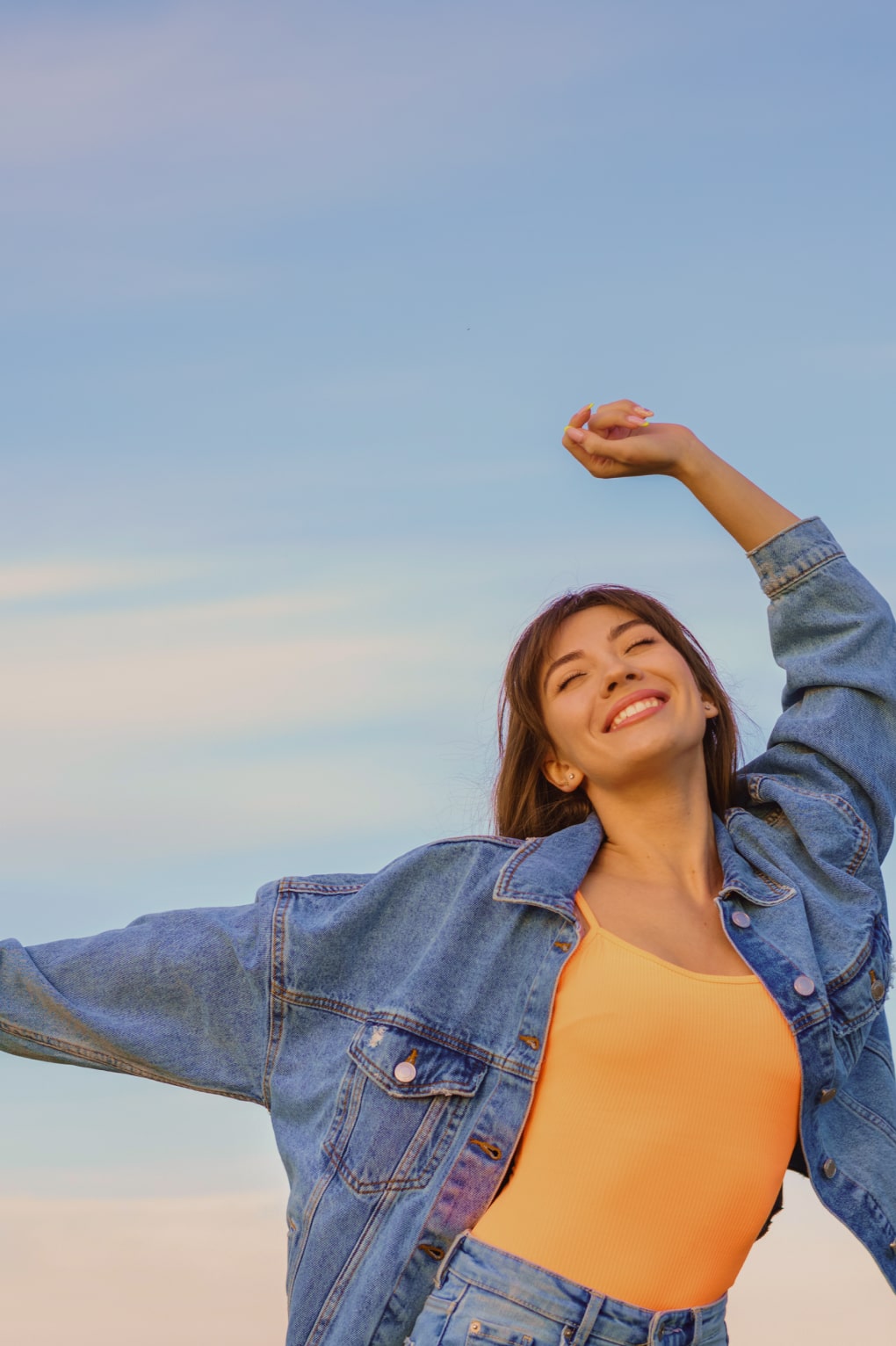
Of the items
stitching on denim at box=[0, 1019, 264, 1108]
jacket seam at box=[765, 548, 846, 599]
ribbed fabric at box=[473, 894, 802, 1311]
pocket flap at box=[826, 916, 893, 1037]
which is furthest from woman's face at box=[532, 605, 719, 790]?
stitching on denim at box=[0, 1019, 264, 1108]

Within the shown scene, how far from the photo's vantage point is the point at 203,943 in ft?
13.5

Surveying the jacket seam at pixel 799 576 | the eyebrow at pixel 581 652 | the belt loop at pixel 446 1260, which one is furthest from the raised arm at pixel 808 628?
the belt loop at pixel 446 1260

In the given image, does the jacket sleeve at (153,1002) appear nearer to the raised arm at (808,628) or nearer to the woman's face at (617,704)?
the woman's face at (617,704)

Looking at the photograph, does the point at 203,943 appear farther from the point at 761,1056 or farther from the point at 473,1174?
the point at 761,1056

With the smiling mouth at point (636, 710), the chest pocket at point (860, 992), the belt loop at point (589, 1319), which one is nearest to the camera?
the belt loop at point (589, 1319)

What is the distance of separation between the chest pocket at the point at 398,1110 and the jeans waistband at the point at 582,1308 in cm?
35

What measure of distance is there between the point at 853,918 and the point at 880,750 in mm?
545

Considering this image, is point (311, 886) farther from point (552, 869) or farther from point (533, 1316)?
point (533, 1316)

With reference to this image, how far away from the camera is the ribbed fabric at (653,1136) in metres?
3.58

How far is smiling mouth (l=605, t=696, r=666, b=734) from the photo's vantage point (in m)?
4.24

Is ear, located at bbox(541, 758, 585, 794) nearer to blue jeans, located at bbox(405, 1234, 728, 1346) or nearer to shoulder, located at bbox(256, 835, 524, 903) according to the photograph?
shoulder, located at bbox(256, 835, 524, 903)

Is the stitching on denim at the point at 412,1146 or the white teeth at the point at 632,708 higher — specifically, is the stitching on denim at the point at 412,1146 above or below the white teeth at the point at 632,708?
below

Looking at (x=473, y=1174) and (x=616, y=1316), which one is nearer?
(x=616, y=1316)

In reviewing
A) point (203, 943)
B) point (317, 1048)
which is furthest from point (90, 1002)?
point (317, 1048)
